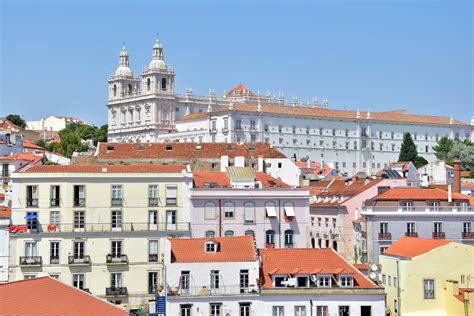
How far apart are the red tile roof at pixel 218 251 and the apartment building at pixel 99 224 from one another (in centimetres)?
975

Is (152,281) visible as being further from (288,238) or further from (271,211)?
(288,238)

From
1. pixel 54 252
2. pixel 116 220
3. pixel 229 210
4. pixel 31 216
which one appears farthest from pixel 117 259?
pixel 229 210

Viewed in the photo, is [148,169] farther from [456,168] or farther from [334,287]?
[456,168]

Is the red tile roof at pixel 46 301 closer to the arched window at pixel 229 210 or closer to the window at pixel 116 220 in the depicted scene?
the window at pixel 116 220

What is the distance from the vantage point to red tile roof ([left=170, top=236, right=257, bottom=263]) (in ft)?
140

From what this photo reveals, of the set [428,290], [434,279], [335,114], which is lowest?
[428,290]

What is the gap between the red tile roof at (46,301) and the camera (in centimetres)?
3144

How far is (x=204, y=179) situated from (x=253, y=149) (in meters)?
35.7

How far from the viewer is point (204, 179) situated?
60156mm

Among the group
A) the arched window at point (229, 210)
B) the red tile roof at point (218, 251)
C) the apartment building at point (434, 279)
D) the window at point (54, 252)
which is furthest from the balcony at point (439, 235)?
the window at point (54, 252)

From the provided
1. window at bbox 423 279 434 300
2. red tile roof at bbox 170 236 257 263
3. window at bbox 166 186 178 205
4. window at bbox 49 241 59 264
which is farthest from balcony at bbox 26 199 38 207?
window at bbox 423 279 434 300

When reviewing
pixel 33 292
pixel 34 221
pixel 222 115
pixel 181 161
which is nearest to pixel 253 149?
pixel 181 161

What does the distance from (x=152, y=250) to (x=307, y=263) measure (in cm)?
1427

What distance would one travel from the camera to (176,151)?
91.4 metres
